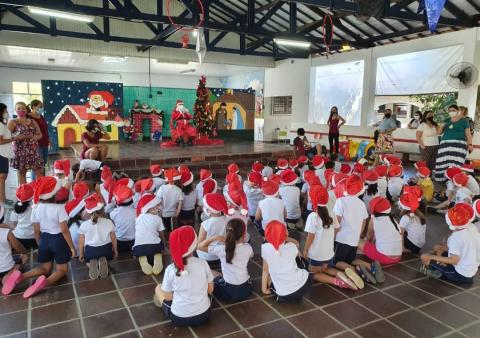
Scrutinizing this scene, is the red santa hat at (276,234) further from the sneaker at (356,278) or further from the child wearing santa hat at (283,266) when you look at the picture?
the sneaker at (356,278)

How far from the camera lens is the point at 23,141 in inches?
192

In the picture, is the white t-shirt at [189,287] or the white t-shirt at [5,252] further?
the white t-shirt at [5,252]

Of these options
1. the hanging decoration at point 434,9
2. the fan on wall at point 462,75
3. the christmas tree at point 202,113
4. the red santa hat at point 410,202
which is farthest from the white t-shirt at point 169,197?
the fan on wall at point 462,75

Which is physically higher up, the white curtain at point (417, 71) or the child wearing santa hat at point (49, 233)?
the white curtain at point (417, 71)

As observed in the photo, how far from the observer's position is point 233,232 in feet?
7.81

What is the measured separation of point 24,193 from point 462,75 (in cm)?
820

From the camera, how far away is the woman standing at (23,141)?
4770 millimetres

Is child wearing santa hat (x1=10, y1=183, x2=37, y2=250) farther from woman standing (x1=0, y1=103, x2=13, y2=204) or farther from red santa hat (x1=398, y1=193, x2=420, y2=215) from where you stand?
red santa hat (x1=398, y1=193, x2=420, y2=215)

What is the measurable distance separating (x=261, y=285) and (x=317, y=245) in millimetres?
566

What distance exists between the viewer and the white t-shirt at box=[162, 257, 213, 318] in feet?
6.97

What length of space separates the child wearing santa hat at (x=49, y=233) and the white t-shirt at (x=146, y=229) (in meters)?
0.55

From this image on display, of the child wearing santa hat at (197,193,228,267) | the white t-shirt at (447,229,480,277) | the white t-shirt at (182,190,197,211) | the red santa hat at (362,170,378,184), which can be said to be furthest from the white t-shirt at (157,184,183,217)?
the white t-shirt at (447,229,480,277)

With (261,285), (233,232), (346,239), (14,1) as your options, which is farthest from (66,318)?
(14,1)

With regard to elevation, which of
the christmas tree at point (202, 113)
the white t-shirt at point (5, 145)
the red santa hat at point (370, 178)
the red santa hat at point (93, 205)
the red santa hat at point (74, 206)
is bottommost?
the red santa hat at point (74, 206)
